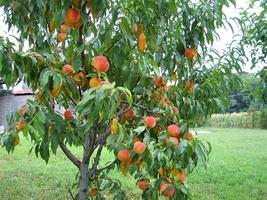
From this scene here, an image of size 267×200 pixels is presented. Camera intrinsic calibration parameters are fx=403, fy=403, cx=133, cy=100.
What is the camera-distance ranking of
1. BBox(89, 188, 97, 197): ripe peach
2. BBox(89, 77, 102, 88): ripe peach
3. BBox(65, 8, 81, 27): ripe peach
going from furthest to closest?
BBox(89, 188, 97, 197): ripe peach
BBox(65, 8, 81, 27): ripe peach
BBox(89, 77, 102, 88): ripe peach

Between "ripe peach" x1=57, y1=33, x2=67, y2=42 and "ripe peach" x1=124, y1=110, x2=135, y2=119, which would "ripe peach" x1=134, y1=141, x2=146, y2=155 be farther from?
"ripe peach" x1=57, y1=33, x2=67, y2=42

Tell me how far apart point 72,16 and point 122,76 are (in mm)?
325

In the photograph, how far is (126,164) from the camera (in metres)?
1.65

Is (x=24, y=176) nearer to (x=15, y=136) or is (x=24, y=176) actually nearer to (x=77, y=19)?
(x=15, y=136)

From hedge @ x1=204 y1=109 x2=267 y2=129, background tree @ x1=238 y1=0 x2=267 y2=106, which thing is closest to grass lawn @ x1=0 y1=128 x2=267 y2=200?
background tree @ x1=238 y1=0 x2=267 y2=106

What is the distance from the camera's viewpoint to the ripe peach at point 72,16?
1.59 m

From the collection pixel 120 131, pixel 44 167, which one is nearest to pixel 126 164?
pixel 120 131

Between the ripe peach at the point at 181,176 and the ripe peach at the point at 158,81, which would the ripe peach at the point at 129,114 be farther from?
the ripe peach at the point at 181,176

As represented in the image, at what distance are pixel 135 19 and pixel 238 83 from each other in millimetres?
1081

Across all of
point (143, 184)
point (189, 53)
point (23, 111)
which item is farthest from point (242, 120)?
point (23, 111)

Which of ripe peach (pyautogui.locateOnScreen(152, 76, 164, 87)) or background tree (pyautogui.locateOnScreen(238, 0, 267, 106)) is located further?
background tree (pyautogui.locateOnScreen(238, 0, 267, 106))

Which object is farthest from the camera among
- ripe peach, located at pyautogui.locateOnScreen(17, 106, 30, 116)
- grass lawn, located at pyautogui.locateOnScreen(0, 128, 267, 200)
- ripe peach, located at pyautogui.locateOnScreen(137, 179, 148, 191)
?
grass lawn, located at pyautogui.locateOnScreen(0, 128, 267, 200)

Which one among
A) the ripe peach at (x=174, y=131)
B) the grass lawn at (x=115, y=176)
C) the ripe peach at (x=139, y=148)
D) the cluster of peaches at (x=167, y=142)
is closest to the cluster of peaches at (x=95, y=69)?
the cluster of peaches at (x=167, y=142)

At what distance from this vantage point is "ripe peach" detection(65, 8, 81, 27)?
1.59 m
